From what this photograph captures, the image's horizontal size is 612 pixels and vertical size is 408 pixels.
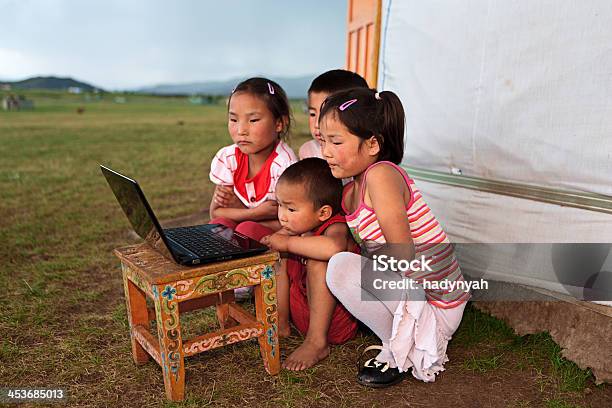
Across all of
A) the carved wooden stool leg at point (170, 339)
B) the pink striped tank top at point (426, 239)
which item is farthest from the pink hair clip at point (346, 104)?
the carved wooden stool leg at point (170, 339)

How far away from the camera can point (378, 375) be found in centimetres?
226

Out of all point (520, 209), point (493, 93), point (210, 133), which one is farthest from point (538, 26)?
point (210, 133)

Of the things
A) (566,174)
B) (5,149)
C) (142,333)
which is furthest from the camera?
(5,149)

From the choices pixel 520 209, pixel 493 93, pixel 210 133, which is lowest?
pixel 210 133

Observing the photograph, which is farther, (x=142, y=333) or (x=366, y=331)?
(x=366, y=331)

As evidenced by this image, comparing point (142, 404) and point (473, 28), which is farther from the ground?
point (473, 28)

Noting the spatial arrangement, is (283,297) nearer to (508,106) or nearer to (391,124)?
(391,124)

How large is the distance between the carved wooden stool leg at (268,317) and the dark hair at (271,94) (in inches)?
37.7

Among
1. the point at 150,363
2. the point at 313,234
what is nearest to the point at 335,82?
the point at 313,234

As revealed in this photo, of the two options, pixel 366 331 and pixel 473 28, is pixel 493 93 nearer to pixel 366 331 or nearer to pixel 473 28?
pixel 473 28

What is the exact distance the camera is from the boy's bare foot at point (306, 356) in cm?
238

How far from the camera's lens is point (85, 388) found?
2.27 meters

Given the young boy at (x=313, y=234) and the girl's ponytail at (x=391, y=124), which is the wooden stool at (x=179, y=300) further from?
the girl's ponytail at (x=391, y=124)

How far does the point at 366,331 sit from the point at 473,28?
1696 millimetres
